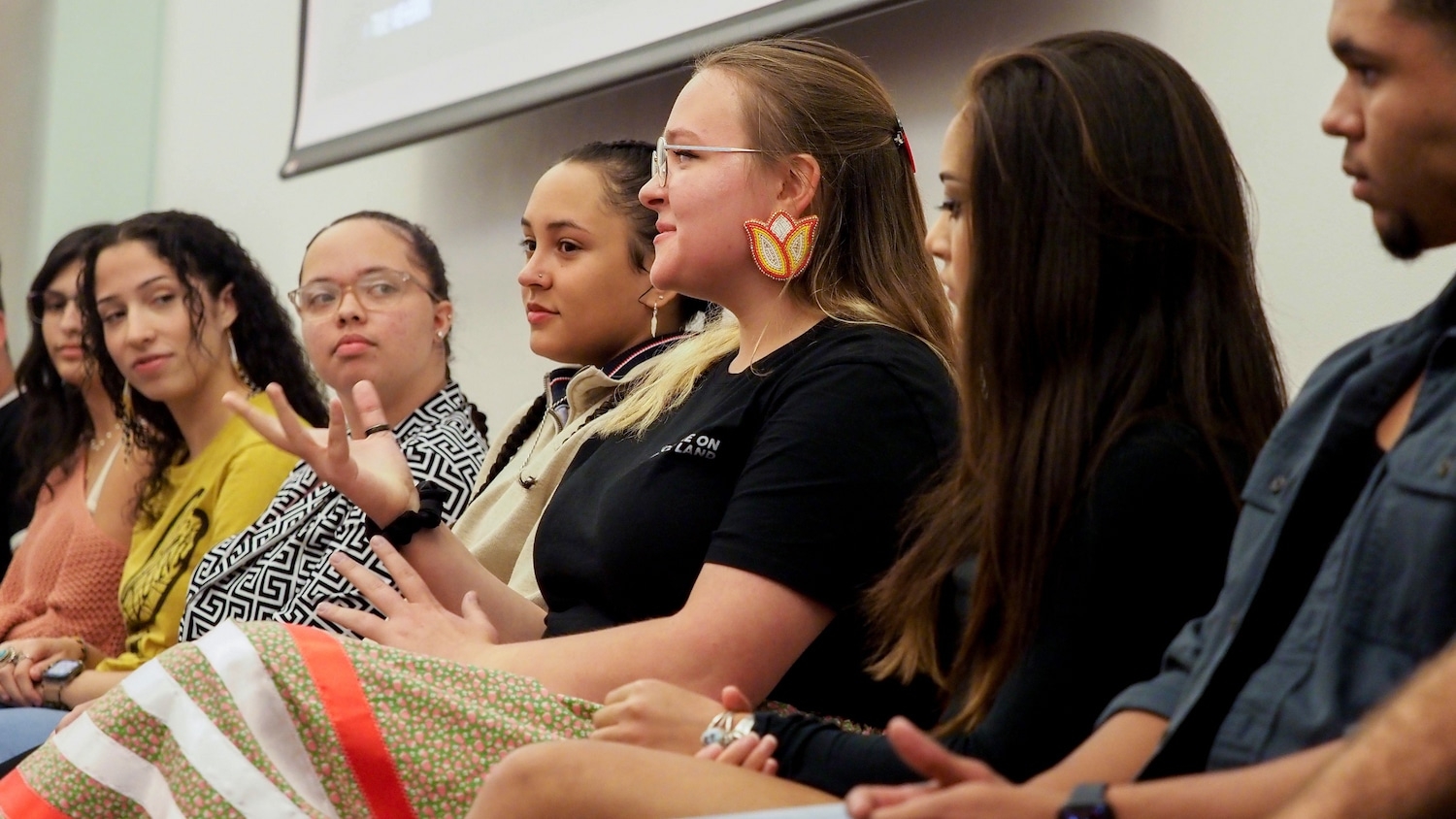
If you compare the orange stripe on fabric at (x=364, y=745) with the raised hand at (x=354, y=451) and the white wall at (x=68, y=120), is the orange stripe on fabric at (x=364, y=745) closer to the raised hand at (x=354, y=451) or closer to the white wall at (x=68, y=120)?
the raised hand at (x=354, y=451)

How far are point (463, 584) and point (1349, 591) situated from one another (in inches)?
44.4

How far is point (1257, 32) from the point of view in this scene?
6.51 ft

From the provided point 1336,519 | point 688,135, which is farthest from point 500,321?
point 1336,519

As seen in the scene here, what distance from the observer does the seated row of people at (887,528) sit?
99 centimetres

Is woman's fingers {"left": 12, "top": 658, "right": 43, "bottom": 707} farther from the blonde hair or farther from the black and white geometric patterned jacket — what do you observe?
the blonde hair

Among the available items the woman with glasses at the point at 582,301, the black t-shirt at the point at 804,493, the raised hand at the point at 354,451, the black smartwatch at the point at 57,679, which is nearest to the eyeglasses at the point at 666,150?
the black t-shirt at the point at 804,493

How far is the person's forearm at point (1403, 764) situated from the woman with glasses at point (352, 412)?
65.3 inches

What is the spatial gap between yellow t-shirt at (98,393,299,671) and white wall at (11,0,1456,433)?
2.47 feet

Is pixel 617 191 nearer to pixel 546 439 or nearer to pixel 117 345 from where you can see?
pixel 546 439

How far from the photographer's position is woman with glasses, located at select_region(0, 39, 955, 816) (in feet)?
4.34

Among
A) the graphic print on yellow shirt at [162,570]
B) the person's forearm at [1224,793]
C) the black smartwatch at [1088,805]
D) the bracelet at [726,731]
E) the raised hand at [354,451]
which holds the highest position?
the person's forearm at [1224,793]

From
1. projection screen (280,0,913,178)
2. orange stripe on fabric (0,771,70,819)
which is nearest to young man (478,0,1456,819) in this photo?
orange stripe on fabric (0,771,70,819)

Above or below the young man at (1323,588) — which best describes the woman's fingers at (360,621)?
below

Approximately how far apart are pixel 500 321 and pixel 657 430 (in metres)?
1.65
